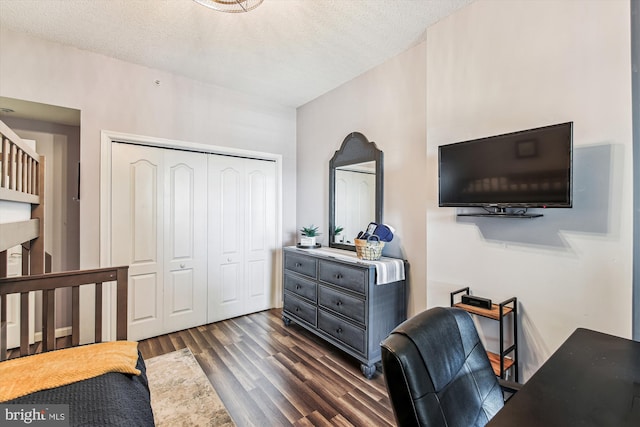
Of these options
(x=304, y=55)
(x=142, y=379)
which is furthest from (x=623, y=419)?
(x=304, y=55)

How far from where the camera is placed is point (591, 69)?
157 centimetres

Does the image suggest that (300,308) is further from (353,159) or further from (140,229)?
(140,229)

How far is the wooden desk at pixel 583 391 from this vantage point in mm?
751

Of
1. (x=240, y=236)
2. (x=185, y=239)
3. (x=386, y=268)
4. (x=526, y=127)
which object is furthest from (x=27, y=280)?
(x=526, y=127)

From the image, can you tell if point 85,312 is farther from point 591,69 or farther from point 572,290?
point 591,69

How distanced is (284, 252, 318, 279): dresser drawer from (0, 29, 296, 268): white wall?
1.48 metres

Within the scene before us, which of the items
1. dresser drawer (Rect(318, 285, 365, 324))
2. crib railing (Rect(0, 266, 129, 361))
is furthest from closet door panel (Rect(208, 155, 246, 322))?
crib railing (Rect(0, 266, 129, 361))

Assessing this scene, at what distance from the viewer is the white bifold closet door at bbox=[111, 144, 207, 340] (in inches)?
116

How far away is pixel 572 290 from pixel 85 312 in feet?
12.6

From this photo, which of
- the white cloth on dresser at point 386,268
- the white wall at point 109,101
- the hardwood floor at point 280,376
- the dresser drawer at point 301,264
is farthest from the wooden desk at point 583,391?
the white wall at point 109,101

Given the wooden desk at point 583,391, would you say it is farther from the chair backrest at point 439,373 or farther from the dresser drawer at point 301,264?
the dresser drawer at point 301,264

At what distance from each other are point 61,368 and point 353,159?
2712 mm

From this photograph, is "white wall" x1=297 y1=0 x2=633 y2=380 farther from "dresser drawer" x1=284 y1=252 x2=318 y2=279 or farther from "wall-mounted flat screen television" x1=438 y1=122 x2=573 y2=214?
"dresser drawer" x1=284 y1=252 x2=318 y2=279
